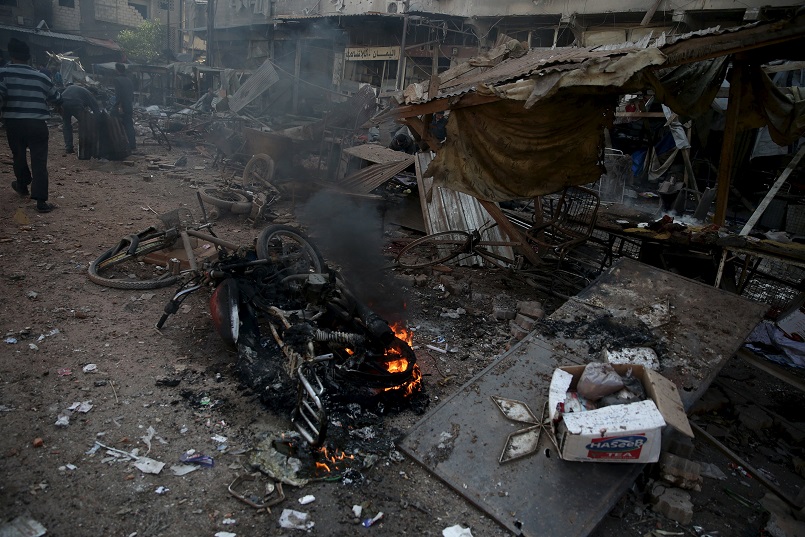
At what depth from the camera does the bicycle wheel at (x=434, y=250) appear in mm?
7086

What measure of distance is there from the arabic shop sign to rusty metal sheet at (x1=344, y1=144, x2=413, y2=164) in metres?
10.2

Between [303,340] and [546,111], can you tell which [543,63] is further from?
[303,340]

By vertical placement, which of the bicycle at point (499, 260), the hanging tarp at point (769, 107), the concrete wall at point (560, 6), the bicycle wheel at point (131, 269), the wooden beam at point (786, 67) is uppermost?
the concrete wall at point (560, 6)

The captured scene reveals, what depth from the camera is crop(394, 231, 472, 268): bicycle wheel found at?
7.09m

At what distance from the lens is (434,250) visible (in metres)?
7.96

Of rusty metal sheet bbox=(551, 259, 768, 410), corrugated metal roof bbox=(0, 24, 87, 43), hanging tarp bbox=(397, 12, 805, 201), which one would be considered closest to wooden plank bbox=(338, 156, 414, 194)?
hanging tarp bbox=(397, 12, 805, 201)

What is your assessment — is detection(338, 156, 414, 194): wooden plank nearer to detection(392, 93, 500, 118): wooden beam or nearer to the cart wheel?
the cart wheel

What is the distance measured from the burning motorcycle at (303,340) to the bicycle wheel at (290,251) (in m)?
0.44

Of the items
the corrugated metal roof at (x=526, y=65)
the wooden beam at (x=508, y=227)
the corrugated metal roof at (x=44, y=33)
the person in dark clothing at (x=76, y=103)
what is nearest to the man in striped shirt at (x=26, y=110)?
the person in dark clothing at (x=76, y=103)

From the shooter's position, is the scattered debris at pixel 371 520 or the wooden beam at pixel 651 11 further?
the wooden beam at pixel 651 11

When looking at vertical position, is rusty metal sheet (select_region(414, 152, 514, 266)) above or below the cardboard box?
above

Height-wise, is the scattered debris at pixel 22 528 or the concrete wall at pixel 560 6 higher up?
the concrete wall at pixel 560 6

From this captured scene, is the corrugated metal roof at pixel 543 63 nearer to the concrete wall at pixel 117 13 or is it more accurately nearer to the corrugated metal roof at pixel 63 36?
the corrugated metal roof at pixel 63 36

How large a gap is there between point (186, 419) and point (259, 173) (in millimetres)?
8187
